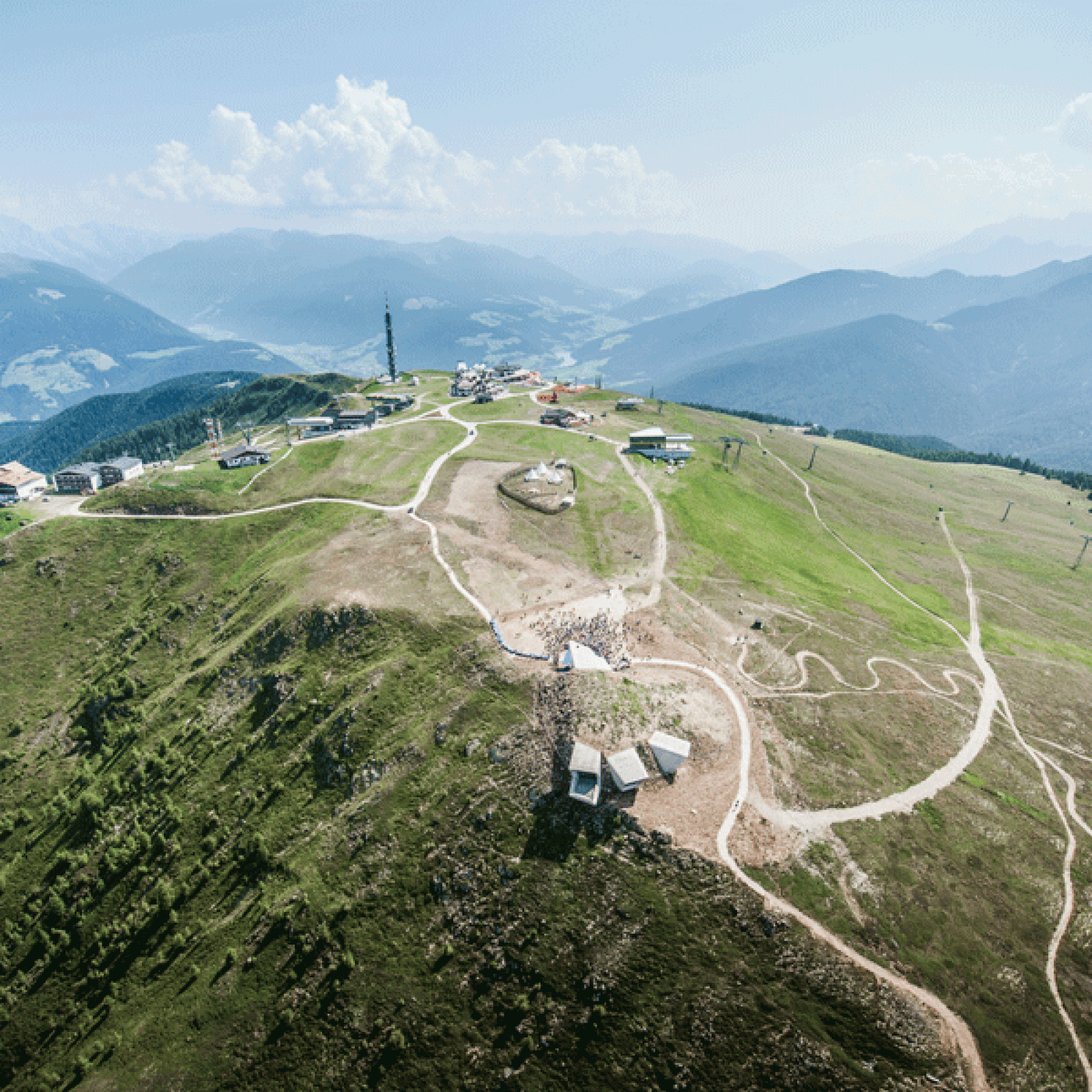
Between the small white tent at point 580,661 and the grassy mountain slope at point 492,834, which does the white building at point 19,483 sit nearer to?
the grassy mountain slope at point 492,834

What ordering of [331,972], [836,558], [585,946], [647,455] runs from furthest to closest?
[647,455]
[836,558]
[331,972]
[585,946]

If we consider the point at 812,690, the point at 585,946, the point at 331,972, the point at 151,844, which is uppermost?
the point at 812,690

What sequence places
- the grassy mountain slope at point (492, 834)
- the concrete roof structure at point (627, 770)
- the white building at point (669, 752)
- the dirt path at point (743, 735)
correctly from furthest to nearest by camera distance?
the white building at point (669, 752) < the concrete roof structure at point (627, 770) < the grassy mountain slope at point (492, 834) < the dirt path at point (743, 735)

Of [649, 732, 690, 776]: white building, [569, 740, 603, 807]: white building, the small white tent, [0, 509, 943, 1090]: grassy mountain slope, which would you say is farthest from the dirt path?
[569, 740, 603, 807]: white building

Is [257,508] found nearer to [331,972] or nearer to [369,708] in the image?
[369,708]

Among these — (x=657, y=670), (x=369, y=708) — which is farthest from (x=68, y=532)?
(x=657, y=670)

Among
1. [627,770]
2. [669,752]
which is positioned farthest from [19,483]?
[669,752]

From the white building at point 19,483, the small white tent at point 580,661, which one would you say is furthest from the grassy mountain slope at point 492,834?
the white building at point 19,483
